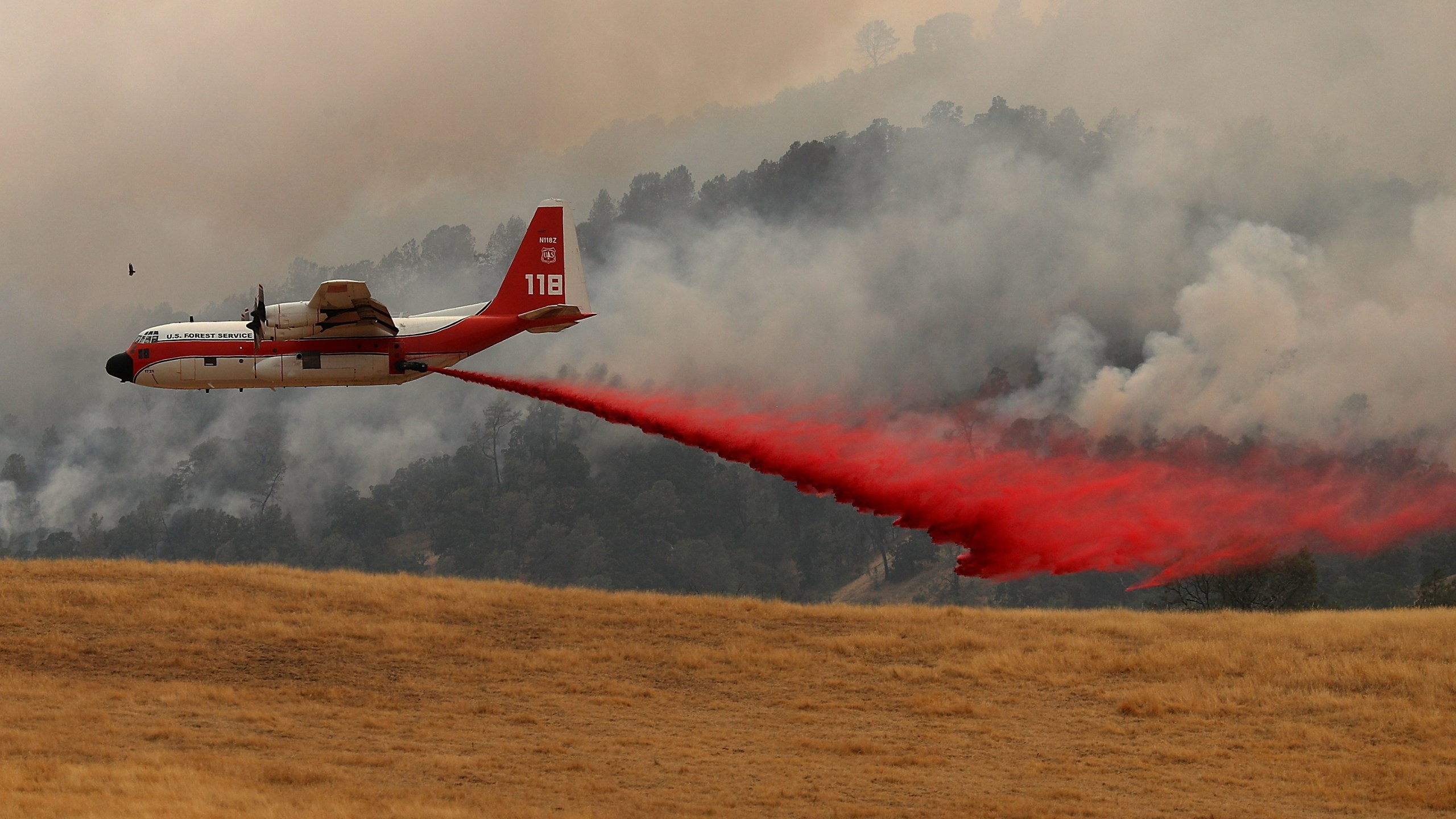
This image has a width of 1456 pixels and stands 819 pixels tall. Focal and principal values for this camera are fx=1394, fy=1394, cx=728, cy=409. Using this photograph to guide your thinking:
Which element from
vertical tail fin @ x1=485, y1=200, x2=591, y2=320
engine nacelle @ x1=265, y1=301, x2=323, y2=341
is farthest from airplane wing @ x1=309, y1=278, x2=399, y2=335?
vertical tail fin @ x1=485, y1=200, x2=591, y2=320

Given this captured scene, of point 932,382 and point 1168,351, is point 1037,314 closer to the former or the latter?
point 932,382

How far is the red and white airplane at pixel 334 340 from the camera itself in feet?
165

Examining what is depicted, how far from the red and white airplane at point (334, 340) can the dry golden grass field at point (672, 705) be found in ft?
25.4

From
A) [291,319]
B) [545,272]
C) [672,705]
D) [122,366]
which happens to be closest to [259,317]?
[291,319]

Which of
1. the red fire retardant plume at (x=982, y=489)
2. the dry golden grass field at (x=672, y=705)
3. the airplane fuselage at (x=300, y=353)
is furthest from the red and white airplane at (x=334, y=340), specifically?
the dry golden grass field at (x=672, y=705)

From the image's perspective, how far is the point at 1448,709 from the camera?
37219 mm

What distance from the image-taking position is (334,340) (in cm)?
5116

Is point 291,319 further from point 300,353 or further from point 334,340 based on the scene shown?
point 334,340

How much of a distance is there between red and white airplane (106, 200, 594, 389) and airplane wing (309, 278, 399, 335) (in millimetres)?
41

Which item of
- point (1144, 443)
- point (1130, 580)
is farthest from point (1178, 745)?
point (1130, 580)

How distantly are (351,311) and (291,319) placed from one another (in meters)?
2.11

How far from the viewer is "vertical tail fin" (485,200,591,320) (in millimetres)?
53938

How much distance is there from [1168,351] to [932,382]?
86.5 metres

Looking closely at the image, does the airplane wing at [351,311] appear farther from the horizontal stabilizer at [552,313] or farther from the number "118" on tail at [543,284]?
the number "118" on tail at [543,284]
